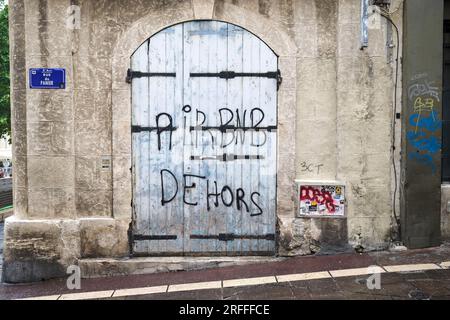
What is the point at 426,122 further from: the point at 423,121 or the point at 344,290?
the point at 344,290

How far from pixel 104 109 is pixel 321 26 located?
126 inches

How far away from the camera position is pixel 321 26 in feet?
20.1

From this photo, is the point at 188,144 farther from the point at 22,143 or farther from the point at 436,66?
the point at 436,66

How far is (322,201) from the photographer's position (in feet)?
20.2

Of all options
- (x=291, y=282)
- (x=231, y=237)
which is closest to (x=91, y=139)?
(x=231, y=237)

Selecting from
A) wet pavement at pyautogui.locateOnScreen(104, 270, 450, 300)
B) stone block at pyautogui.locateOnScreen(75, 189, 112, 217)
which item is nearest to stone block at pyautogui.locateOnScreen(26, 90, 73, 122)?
stone block at pyautogui.locateOnScreen(75, 189, 112, 217)

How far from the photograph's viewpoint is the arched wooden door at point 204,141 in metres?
6.13

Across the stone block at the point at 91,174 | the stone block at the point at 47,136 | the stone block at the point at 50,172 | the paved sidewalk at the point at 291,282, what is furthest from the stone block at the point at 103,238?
the stone block at the point at 47,136

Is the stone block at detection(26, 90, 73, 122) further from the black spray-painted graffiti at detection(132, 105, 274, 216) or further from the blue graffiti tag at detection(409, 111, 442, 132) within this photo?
the blue graffiti tag at detection(409, 111, 442, 132)

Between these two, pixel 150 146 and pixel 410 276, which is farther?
pixel 150 146

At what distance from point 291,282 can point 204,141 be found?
2.21m

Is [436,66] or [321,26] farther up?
[321,26]

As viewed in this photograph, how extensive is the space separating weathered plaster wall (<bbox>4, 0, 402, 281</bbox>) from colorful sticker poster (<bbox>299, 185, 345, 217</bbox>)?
124 millimetres
